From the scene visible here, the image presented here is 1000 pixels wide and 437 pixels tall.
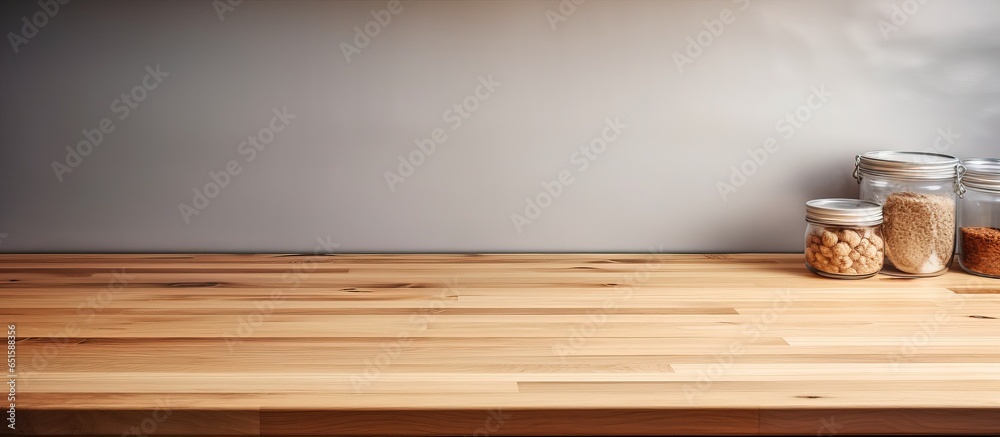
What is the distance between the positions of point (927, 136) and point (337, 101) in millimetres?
1064

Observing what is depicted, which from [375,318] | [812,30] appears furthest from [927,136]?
[375,318]

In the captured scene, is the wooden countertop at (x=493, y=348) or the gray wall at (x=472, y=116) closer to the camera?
the wooden countertop at (x=493, y=348)

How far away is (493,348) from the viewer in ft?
3.00

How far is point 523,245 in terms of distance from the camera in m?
1.42
